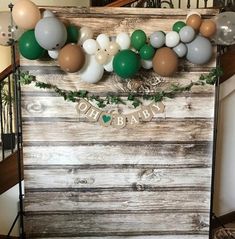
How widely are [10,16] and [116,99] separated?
82 centimetres

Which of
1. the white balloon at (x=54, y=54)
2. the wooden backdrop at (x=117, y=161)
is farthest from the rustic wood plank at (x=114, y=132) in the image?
the white balloon at (x=54, y=54)

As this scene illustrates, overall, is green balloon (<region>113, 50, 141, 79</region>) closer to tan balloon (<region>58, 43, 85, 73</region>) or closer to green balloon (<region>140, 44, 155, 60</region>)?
green balloon (<region>140, 44, 155, 60</region>)

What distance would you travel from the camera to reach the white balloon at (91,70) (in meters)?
2.30

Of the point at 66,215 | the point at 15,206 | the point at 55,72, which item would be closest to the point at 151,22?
the point at 55,72

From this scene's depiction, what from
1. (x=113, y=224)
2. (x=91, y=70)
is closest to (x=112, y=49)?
(x=91, y=70)

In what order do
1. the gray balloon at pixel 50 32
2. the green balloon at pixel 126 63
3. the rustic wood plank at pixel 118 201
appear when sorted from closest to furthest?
1. the gray balloon at pixel 50 32
2. the green balloon at pixel 126 63
3. the rustic wood plank at pixel 118 201

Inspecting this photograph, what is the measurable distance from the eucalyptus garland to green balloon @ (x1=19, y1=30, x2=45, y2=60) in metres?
0.21

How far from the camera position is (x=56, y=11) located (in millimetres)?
2338

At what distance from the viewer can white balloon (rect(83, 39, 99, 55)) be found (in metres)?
2.26

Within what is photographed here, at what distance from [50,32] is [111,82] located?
1.81ft

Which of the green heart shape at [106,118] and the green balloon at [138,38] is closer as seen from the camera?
the green balloon at [138,38]

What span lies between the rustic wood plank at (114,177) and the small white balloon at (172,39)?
2.81 feet

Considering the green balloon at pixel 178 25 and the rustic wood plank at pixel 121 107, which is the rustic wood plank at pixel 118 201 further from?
the green balloon at pixel 178 25

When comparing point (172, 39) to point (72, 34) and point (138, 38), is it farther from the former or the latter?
point (72, 34)
